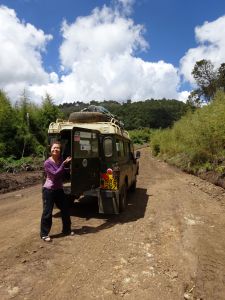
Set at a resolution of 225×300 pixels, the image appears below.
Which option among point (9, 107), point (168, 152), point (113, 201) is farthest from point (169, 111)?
point (113, 201)

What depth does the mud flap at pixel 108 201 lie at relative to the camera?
8.65 m

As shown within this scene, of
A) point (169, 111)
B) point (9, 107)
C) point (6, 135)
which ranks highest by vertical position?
point (169, 111)

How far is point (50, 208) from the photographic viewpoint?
7.04m

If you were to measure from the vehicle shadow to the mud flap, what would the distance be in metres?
0.26

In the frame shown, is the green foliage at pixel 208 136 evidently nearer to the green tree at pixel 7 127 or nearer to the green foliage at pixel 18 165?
the green foliage at pixel 18 165

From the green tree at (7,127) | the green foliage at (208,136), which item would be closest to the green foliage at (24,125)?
the green tree at (7,127)

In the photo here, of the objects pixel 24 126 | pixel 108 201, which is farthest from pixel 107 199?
pixel 24 126

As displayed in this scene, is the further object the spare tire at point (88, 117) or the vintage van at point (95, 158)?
the spare tire at point (88, 117)

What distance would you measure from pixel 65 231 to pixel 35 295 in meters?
2.92

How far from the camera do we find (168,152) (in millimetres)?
35906

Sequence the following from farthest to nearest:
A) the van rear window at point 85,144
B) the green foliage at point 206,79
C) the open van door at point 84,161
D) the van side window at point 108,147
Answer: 1. the green foliage at point 206,79
2. the van side window at point 108,147
3. the van rear window at point 85,144
4. the open van door at point 84,161

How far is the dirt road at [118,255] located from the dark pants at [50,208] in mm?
269

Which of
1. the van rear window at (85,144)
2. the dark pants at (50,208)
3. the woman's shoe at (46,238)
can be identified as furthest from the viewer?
the van rear window at (85,144)

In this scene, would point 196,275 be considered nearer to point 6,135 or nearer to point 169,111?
point 6,135
